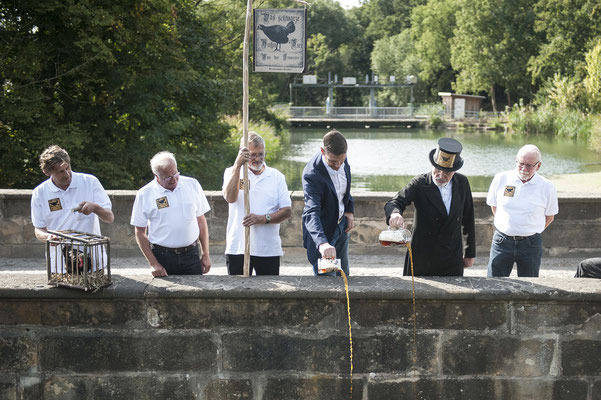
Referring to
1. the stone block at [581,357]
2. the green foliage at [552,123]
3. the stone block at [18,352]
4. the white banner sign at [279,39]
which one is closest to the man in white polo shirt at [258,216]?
the white banner sign at [279,39]

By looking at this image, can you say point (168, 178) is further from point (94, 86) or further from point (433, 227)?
point (94, 86)

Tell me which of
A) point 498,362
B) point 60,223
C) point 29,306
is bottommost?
point 498,362

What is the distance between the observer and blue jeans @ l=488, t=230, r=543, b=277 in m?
6.21

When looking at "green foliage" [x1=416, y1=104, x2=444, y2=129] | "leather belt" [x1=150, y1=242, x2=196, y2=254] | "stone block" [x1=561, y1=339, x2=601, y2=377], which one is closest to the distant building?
"green foliage" [x1=416, y1=104, x2=444, y2=129]

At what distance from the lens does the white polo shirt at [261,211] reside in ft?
18.6

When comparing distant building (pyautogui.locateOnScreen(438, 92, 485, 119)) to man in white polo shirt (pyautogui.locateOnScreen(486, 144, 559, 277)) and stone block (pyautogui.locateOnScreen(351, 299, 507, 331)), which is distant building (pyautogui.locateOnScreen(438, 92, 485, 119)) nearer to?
man in white polo shirt (pyautogui.locateOnScreen(486, 144, 559, 277))

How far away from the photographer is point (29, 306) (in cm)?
430

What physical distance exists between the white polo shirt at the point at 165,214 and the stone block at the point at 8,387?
151 centimetres

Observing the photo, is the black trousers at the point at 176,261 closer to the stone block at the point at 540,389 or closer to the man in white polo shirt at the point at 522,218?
the stone block at the point at 540,389

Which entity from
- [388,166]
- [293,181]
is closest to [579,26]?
[388,166]

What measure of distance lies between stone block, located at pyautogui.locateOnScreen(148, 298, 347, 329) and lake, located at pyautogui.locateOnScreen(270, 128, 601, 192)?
16.9 m

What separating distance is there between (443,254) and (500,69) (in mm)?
60673

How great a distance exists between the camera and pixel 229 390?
4.36 m

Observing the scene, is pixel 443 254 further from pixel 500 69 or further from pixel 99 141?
pixel 500 69
